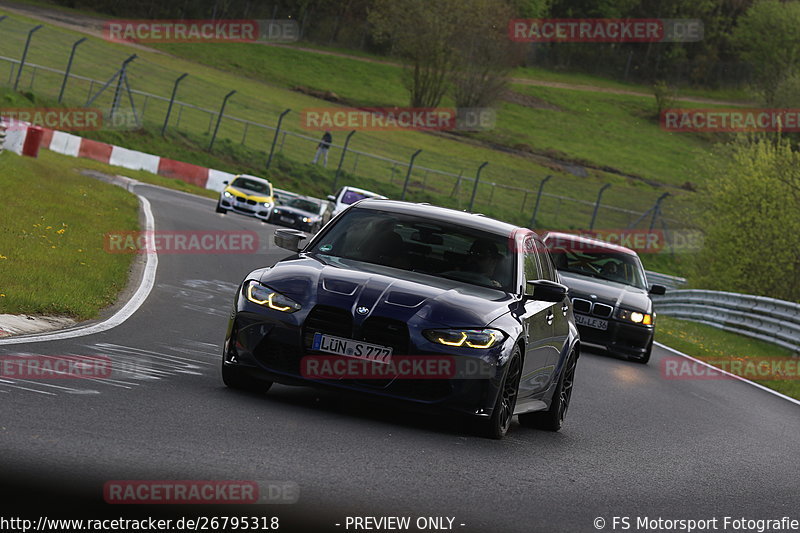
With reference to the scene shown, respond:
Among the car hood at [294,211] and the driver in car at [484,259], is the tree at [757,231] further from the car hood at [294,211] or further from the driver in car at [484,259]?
the driver in car at [484,259]

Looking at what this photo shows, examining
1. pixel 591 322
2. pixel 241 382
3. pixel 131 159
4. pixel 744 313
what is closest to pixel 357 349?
pixel 241 382

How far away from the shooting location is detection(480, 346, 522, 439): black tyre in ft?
29.0

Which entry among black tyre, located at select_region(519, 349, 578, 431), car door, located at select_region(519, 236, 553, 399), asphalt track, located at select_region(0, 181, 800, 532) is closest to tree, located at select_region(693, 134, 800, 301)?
asphalt track, located at select_region(0, 181, 800, 532)

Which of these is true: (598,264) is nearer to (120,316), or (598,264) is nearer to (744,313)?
(120,316)

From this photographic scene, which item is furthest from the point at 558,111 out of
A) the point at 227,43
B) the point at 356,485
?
the point at 356,485

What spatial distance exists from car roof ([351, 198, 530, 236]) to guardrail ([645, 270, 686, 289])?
30.9 m

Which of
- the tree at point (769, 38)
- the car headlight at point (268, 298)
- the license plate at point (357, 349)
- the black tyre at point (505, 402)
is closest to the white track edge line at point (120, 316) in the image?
the car headlight at point (268, 298)

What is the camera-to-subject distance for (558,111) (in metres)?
99.0

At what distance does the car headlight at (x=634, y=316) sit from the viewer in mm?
18078

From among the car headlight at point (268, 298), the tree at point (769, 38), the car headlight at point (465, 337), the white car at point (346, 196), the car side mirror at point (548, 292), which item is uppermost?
the tree at point (769, 38)

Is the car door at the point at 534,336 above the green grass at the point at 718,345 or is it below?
above

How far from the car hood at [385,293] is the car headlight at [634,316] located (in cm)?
906

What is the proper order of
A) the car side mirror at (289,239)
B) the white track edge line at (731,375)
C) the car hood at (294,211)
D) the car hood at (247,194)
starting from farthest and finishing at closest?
1. the car hood at (294,211)
2. the car hood at (247,194)
3. the white track edge line at (731,375)
4. the car side mirror at (289,239)

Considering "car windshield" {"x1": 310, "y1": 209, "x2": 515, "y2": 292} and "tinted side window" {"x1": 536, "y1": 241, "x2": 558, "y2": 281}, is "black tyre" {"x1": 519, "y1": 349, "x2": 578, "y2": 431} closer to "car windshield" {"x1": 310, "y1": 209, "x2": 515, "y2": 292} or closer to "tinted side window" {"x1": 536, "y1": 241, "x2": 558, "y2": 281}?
"tinted side window" {"x1": 536, "y1": 241, "x2": 558, "y2": 281}
